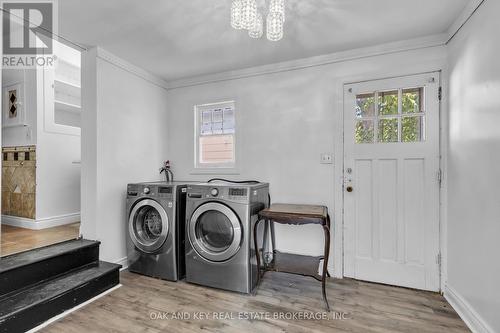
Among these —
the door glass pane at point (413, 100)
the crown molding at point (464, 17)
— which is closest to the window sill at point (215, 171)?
the door glass pane at point (413, 100)

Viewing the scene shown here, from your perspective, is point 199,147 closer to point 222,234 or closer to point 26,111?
point 222,234

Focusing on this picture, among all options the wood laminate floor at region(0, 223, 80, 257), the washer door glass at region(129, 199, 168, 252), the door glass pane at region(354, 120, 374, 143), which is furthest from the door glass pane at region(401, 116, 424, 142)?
the wood laminate floor at region(0, 223, 80, 257)

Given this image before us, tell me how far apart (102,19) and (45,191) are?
281 cm

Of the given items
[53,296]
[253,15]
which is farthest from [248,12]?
[53,296]

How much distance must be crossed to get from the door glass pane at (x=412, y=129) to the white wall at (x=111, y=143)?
2.89 meters

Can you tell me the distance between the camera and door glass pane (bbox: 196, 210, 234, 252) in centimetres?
233

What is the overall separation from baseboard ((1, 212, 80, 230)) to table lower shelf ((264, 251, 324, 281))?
3.26 metres

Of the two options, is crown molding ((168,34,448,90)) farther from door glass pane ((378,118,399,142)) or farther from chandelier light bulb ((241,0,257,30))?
chandelier light bulb ((241,0,257,30))

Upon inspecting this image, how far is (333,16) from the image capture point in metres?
1.93

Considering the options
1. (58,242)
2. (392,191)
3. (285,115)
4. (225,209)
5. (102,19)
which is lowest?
(58,242)

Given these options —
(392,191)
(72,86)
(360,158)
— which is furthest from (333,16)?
(72,86)

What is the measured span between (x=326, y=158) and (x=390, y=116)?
28.7 inches

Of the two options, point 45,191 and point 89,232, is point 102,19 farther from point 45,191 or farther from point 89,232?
point 45,191

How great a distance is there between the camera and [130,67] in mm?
2775
